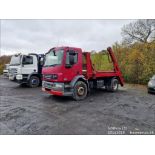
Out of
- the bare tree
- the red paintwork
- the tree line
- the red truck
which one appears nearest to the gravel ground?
the red truck

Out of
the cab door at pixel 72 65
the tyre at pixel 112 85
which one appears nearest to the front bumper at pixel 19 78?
the cab door at pixel 72 65

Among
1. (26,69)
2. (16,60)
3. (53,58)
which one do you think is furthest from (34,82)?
(53,58)

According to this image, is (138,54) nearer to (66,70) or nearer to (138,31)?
(138,31)

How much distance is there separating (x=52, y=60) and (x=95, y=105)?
263 cm

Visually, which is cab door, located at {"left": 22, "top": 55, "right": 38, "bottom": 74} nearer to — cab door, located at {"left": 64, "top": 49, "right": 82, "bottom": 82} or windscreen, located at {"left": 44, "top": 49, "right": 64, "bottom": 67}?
windscreen, located at {"left": 44, "top": 49, "right": 64, "bottom": 67}

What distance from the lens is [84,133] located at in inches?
143

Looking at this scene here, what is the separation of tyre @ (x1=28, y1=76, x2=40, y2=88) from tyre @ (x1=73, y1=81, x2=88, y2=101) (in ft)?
16.7

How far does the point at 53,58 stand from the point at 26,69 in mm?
4445

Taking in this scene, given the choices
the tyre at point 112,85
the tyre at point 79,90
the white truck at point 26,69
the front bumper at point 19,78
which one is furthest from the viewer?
the white truck at point 26,69

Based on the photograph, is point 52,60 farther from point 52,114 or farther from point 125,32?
point 125,32

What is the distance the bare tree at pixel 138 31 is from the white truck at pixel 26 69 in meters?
9.50

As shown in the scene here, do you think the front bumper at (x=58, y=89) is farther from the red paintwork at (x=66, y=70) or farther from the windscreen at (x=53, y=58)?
the windscreen at (x=53, y=58)

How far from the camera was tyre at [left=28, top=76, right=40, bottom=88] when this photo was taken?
10858 millimetres

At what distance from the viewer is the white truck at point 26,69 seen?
10.4 metres
